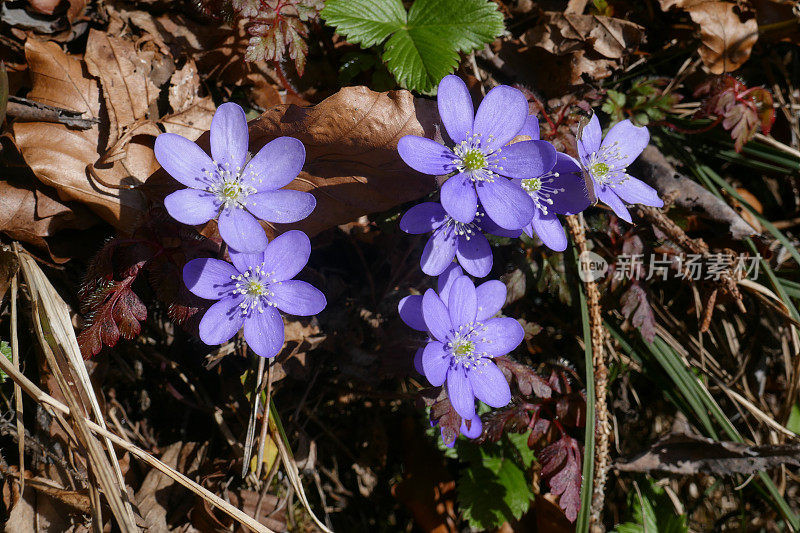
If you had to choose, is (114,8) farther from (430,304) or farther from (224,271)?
(430,304)

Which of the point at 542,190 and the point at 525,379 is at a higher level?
the point at 542,190

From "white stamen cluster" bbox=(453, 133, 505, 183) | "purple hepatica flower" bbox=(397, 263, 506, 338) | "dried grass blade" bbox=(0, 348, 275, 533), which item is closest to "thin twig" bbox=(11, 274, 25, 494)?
"dried grass blade" bbox=(0, 348, 275, 533)

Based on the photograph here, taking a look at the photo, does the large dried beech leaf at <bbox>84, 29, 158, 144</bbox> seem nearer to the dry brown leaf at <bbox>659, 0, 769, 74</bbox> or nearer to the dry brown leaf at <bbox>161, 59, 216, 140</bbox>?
the dry brown leaf at <bbox>161, 59, 216, 140</bbox>

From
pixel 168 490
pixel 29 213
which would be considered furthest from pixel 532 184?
pixel 168 490

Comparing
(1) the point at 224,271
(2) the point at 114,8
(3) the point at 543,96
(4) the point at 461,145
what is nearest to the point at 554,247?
(4) the point at 461,145

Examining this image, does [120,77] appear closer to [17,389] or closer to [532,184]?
[17,389]

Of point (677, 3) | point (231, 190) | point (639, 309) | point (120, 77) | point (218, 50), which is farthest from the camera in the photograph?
point (677, 3)
